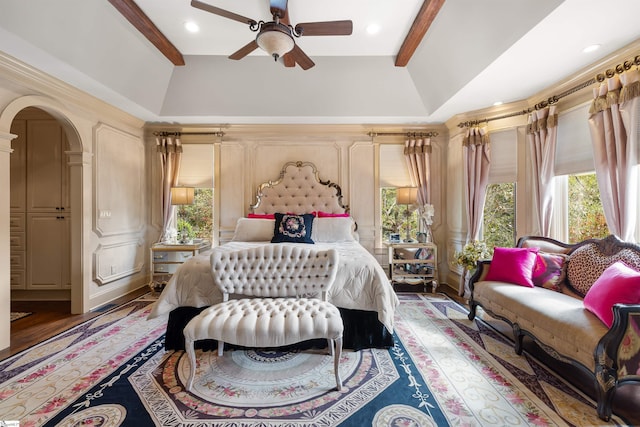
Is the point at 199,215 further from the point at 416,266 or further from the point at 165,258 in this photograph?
the point at 416,266

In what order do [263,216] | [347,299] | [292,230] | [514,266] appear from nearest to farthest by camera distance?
[347,299]
[514,266]
[292,230]
[263,216]

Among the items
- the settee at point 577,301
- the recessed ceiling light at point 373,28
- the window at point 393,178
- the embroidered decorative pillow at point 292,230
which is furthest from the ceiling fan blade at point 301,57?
the settee at point 577,301

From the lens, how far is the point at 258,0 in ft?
8.53

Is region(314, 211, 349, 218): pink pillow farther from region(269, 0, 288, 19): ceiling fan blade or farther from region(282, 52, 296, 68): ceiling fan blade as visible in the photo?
region(269, 0, 288, 19): ceiling fan blade

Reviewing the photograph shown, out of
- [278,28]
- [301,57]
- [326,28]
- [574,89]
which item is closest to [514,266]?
[574,89]

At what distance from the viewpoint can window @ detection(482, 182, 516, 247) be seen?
3.84 metres

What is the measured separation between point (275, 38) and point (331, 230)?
2507 mm

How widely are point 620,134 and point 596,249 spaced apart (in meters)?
1.03

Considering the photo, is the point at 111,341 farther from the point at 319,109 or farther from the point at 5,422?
the point at 319,109

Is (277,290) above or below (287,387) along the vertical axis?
above

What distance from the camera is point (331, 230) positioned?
3.95 metres

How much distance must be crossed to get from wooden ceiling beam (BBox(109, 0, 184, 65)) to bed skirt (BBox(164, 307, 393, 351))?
2.91 metres

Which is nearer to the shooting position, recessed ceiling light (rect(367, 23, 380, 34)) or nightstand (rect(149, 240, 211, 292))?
recessed ceiling light (rect(367, 23, 380, 34))

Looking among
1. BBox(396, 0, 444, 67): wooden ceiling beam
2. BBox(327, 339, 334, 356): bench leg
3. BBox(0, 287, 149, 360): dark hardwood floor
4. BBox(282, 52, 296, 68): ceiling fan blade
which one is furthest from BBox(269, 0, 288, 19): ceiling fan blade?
BBox(0, 287, 149, 360): dark hardwood floor
